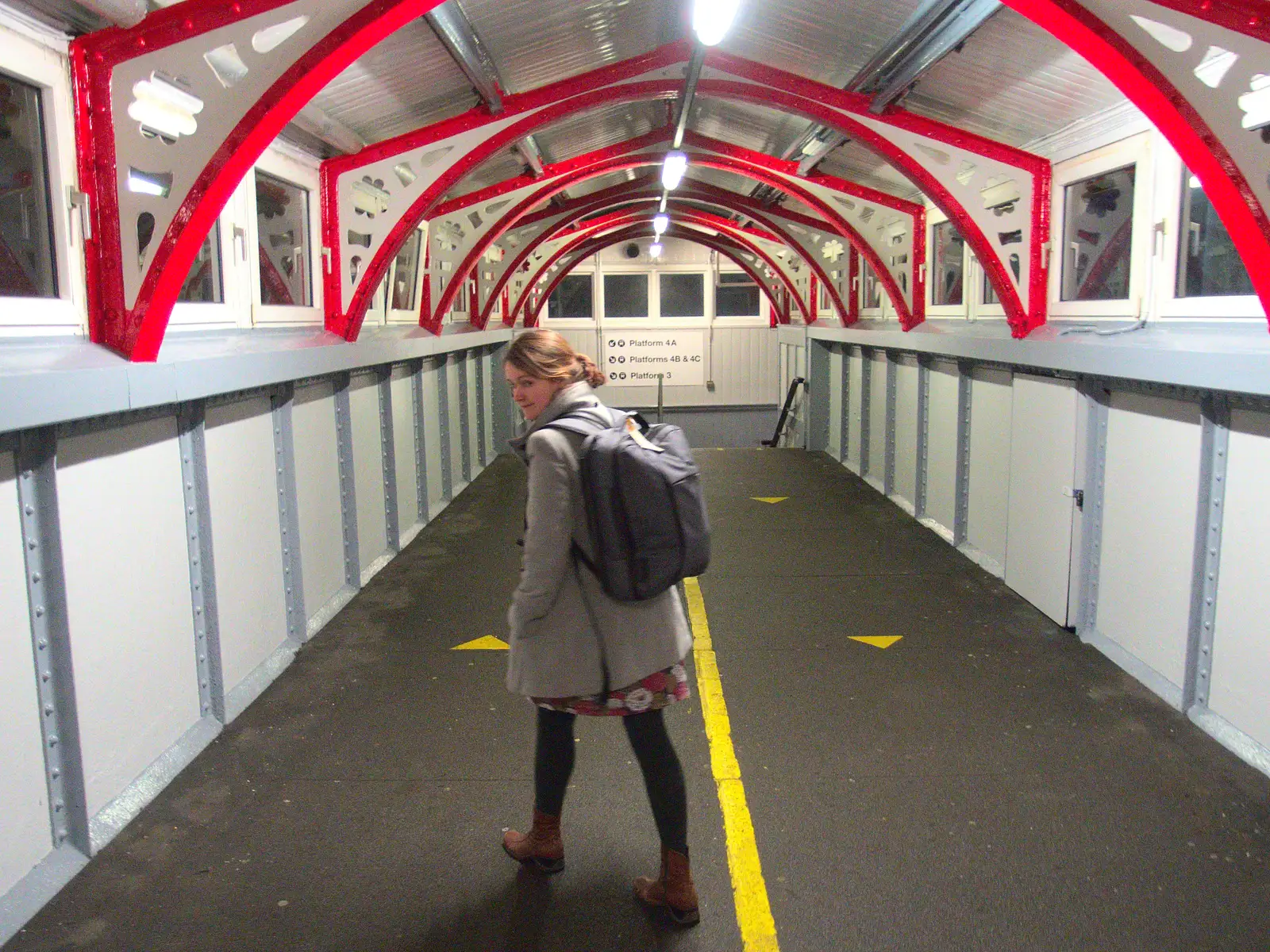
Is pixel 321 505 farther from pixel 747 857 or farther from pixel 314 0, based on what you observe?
pixel 747 857

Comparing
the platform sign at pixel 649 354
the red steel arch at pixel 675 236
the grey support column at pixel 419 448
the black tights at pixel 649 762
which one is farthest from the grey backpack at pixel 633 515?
the platform sign at pixel 649 354

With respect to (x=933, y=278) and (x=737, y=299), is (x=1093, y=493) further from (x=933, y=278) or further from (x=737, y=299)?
(x=737, y=299)

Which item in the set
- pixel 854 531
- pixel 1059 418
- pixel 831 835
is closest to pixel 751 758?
pixel 831 835

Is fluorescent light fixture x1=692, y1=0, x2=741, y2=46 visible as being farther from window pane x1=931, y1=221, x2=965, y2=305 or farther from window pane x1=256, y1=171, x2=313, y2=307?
window pane x1=931, y1=221, x2=965, y2=305

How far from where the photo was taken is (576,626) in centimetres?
310

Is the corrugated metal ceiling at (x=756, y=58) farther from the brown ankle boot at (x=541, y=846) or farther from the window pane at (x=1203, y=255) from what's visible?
the brown ankle boot at (x=541, y=846)

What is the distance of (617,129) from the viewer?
10711 mm

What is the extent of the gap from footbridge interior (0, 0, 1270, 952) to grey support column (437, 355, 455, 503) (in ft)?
5.70

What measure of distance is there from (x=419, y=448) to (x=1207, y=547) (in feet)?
23.2

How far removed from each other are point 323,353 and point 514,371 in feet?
11.5

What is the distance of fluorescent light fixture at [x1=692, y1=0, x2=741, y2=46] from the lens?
187 inches

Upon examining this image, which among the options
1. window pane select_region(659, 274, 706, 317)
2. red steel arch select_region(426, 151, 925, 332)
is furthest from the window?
red steel arch select_region(426, 151, 925, 332)

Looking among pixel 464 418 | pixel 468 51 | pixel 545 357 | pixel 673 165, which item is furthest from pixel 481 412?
pixel 545 357

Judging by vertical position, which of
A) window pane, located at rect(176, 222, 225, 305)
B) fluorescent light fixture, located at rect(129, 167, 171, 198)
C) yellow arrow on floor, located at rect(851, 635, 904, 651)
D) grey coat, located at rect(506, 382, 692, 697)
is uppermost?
fluorescent light fixture, located at rect(129, 167, 171, 198)
